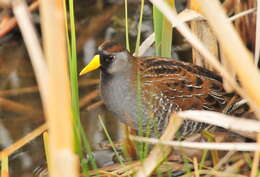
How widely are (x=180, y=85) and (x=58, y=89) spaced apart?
1.52m

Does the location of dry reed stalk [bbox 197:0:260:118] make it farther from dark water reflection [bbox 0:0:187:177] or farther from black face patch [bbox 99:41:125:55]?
dark water reflection [bbox 0:0:187:177]

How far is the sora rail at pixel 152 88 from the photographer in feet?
8.56

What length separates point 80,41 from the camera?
392 cm

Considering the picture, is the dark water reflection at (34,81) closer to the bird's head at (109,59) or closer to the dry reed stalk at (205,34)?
the bird's head at (109,59)

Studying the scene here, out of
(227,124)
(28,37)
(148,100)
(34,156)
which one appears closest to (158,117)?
(148,100)

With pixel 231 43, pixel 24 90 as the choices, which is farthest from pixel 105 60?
pixel 231 43

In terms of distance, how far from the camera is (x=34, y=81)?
11.8ft

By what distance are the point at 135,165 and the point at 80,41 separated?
145cm

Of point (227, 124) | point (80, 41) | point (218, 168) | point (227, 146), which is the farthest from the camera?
point (80, 41)

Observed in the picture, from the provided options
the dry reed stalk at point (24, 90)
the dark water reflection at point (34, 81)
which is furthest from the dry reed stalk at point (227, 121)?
the dry reed stalk at point (24, 90)

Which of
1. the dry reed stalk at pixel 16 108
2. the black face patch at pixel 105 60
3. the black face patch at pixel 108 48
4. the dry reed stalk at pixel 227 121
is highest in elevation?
the black face patch at pixel 108 48

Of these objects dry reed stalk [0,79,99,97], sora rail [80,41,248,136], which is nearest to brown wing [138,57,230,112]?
sora rail [80,41,248,136]

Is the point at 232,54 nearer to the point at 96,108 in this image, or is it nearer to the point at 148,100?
the point at 148,100

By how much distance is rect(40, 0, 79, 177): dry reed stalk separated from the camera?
118 centimetres
